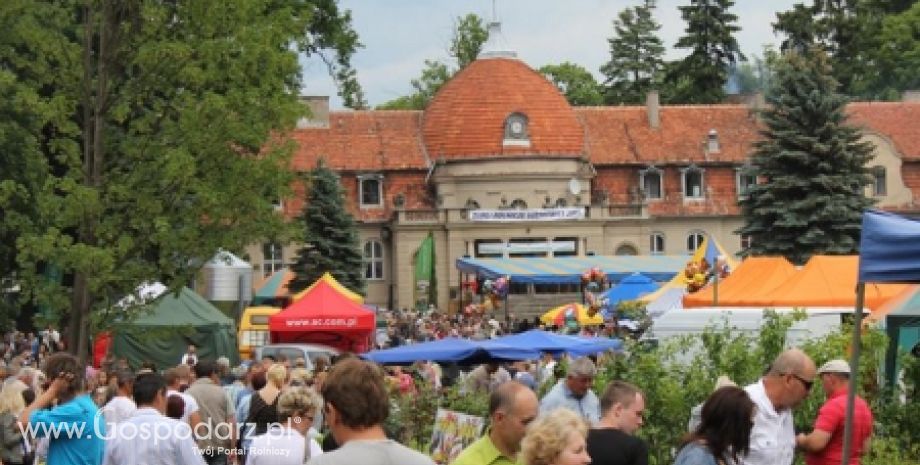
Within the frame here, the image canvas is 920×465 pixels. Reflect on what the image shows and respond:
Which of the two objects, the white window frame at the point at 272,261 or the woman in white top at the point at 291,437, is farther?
the white window frame at the point at 272,261

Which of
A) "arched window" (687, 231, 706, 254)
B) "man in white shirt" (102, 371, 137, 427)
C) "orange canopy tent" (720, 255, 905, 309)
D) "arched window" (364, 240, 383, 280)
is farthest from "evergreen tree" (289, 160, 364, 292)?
"man in white shirt" (102, 371, 137, 427)

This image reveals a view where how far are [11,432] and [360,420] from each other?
333 inches

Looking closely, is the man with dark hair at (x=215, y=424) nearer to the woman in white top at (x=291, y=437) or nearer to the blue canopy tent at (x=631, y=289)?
the woman in white top at (x=291, y=437)

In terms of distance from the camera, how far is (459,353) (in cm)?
3075

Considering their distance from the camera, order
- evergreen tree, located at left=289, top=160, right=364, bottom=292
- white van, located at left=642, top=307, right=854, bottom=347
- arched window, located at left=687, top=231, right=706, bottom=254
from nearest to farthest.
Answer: white van, located at left=642, top=307, right=854, bottom=347 → evergreen tree, located at left=289, top=160, right=364, bottom=292 → arched window, located at left=687, top=231, right=706, bottom=254

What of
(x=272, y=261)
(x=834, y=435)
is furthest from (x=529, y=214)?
(x=834, y=435)

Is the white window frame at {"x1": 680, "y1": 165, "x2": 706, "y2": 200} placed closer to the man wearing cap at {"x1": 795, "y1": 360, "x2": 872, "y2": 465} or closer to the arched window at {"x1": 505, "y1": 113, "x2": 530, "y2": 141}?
the arched window at {"x1": 505, "y1": 113, "x2": 530, "y2": 141}

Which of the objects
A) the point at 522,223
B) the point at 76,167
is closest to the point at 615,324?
the point at 76,167

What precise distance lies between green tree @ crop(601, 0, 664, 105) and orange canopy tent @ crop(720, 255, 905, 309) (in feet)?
277

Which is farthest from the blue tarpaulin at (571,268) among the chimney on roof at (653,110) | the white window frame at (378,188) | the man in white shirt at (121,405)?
the man in white shirt at (121,405)

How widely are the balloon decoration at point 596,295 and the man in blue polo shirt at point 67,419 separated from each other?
30865 millimetres

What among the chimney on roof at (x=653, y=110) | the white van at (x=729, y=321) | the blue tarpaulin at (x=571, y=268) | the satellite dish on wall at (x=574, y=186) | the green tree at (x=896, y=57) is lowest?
the white van at (x=729, y=321)

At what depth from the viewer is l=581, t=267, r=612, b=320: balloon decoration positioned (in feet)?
148

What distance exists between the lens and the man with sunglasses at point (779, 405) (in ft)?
41.8
